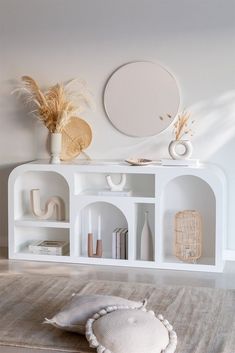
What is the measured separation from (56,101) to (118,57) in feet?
2.10

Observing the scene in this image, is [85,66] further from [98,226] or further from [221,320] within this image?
[221,320]

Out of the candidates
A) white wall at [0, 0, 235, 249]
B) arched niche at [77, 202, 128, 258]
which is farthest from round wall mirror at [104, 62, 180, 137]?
arched niche at [77, 202, 128, 258]

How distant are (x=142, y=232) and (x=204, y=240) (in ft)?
1.74

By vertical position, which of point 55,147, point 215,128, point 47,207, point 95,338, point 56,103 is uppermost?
point 56,103

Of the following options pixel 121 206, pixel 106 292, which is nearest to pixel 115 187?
pixel 121 206

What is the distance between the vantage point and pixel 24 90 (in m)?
5.43

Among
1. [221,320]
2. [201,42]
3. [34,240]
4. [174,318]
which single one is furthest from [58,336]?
[201,42]

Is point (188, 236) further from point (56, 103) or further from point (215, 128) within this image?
point (56, 103)

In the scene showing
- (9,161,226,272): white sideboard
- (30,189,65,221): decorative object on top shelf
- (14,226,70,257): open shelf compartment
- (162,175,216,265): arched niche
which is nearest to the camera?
(9,161,226,272): white sideboard

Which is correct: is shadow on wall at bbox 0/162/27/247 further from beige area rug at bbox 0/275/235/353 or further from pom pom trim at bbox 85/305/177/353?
pom pom trim at bbox 85/305/177/353

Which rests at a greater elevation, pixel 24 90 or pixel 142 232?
pixel 24 90

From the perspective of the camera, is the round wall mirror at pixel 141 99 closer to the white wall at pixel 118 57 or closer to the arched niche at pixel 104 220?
the white wall at pixel 118 57

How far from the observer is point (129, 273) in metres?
4.73

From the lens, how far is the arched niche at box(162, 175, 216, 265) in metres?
5.09
